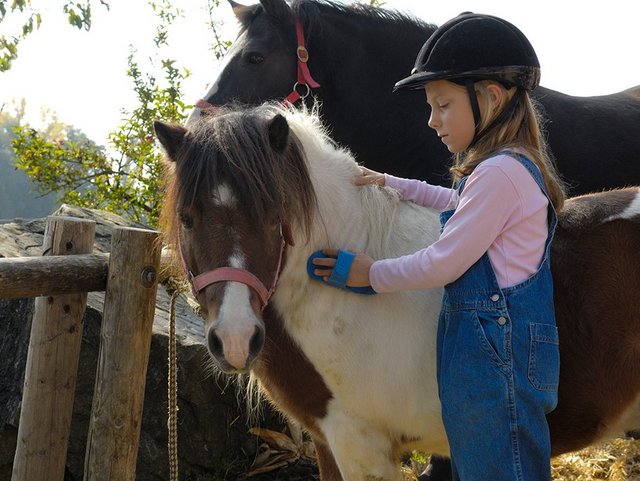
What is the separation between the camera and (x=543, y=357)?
2.08 meters

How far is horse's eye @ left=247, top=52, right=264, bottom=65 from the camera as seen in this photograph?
4.31 metres

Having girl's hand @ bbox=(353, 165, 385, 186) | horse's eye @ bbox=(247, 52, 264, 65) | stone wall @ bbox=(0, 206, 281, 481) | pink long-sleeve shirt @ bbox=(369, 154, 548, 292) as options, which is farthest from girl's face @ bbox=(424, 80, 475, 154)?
horse's eye @ bbox=(247, 52, 264, 65)

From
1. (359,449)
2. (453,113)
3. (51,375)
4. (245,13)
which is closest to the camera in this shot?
(453,113)

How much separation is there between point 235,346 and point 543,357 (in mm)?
910

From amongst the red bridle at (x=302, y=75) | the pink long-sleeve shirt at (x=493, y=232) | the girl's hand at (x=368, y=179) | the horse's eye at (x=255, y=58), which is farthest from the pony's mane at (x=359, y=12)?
the pink long-sleeve shirt at (x=493, y=232)

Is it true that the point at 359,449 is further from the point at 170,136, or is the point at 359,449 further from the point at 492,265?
the point at 170,136

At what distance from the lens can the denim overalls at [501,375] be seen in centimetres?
203

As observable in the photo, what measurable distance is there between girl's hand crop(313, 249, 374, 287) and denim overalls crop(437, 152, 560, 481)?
30 cm

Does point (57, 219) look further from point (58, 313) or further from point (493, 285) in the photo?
point (493, 285)

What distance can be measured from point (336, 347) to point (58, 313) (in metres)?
1.13

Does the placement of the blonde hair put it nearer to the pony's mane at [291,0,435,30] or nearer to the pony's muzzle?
the pony's muzzle

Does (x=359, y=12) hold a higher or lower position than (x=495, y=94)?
higher

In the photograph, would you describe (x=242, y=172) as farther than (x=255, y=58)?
No

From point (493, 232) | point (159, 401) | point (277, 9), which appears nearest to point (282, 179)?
point (493, 232)
